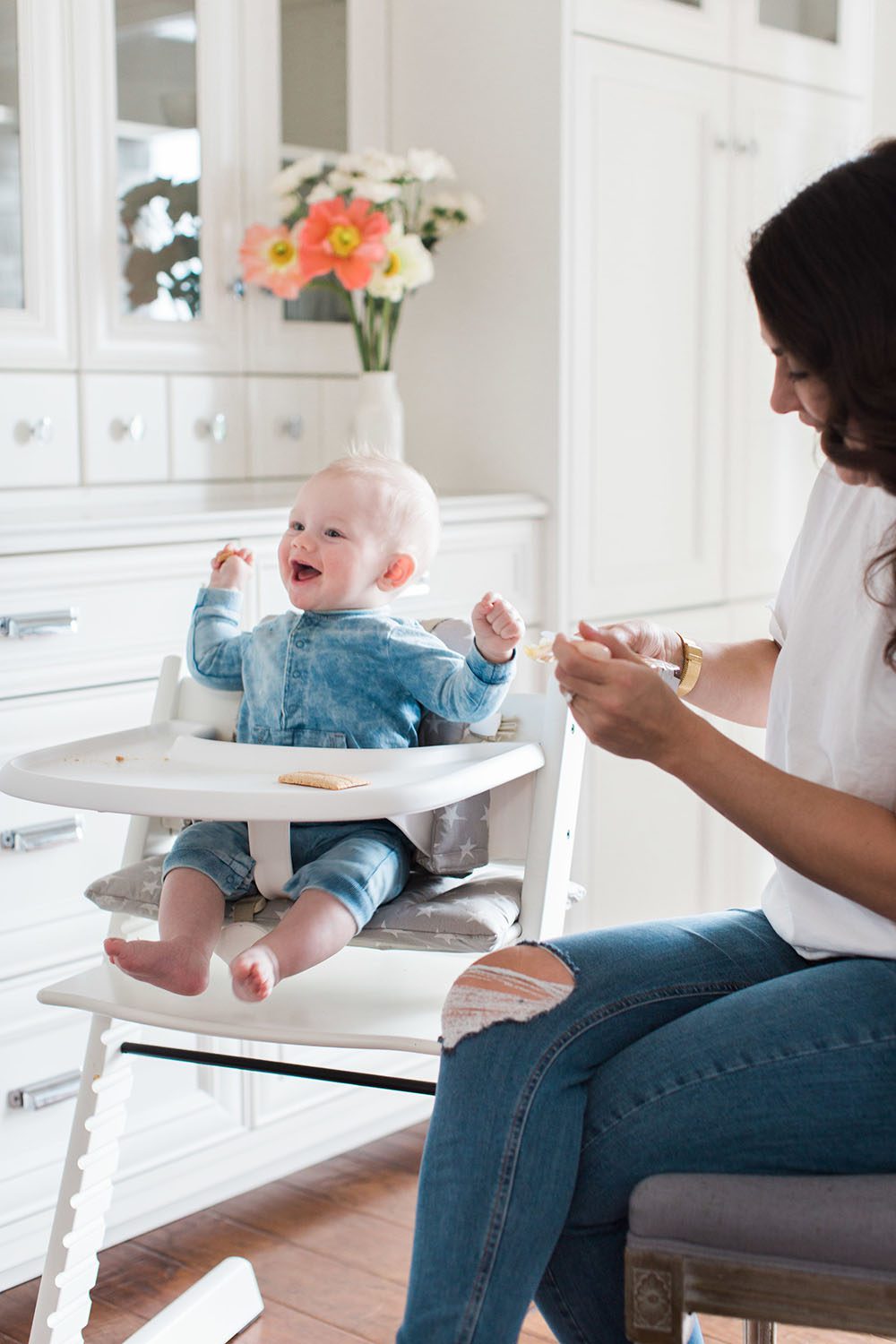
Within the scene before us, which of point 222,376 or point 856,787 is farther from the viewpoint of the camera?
point 222,376

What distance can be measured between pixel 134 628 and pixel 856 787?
3.32ft

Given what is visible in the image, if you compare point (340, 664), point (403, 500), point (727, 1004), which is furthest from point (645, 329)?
point (727, 1004)

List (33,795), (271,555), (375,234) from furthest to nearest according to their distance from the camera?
(375,234)
(271,555)
(33,795)

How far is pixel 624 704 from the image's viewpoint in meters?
1.12

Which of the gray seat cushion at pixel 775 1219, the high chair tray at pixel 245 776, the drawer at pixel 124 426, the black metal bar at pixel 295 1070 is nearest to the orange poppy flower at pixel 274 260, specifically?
the drawer at pixel 124 426

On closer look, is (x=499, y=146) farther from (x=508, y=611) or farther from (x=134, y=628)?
(x=508, y=611)

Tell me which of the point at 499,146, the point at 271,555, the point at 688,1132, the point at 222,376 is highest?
the point at 499,146

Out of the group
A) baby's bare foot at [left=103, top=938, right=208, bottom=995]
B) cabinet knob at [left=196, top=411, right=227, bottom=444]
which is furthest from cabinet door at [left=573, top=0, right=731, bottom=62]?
baby's bare foot at [left=103, top=938, right=208, bottom=995]

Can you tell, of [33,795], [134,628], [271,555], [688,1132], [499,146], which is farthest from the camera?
[499,146]

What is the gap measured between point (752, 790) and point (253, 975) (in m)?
0.43

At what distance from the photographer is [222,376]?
97.1 inches

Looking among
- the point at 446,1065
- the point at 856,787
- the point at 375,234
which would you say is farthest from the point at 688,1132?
the point at 375,234

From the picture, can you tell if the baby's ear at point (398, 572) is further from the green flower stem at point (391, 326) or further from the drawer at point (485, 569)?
the green flower stem at point (391, 326)

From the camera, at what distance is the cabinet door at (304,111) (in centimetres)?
245
